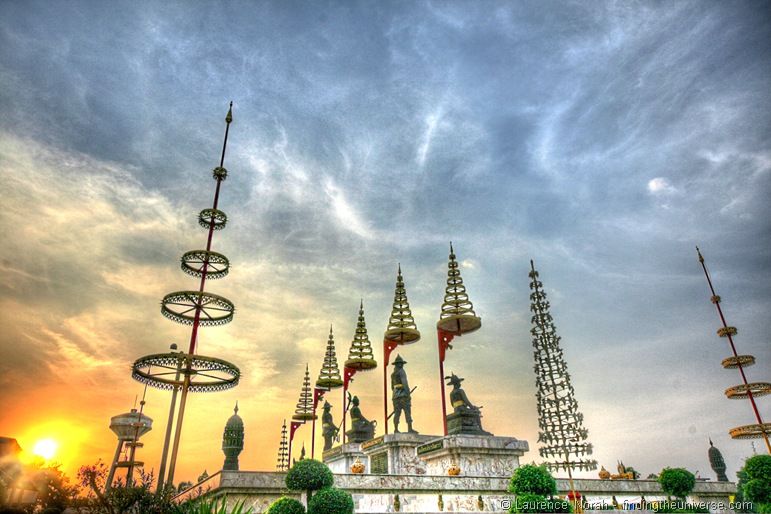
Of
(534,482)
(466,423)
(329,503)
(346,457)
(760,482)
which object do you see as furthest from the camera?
(346,457)

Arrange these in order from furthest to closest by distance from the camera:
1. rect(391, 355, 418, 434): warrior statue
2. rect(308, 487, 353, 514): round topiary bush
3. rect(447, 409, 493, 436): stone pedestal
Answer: rect(391, 355, 418, 434): warrior statue → rect(447, 409, 493, 436): stone pedestal → rect(308, 487, 353, 514): round topiary bush

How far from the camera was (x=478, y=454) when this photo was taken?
2369cm

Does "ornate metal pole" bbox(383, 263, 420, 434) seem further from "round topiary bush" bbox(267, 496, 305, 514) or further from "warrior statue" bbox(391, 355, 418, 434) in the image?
"round topiary bush" bbox(267, 496, 305, 514)

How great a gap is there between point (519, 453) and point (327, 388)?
71.1ft

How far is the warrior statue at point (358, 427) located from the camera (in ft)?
109

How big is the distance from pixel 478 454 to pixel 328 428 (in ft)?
67.9

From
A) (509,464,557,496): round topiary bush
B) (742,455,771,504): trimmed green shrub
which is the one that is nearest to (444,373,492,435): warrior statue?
(509,464,557,496): round topiary bush

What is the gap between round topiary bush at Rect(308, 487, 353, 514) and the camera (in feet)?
46.9

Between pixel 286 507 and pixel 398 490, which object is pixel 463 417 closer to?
pixel 398 490

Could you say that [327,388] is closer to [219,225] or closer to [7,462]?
[219,225]

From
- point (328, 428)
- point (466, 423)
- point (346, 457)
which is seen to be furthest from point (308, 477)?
point (328, 428)

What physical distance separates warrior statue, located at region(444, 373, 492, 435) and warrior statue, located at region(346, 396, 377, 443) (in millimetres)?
9297

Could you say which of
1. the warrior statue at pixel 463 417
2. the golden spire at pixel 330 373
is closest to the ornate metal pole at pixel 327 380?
the golden spire at pixel 330 373

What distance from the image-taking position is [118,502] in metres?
11.0
